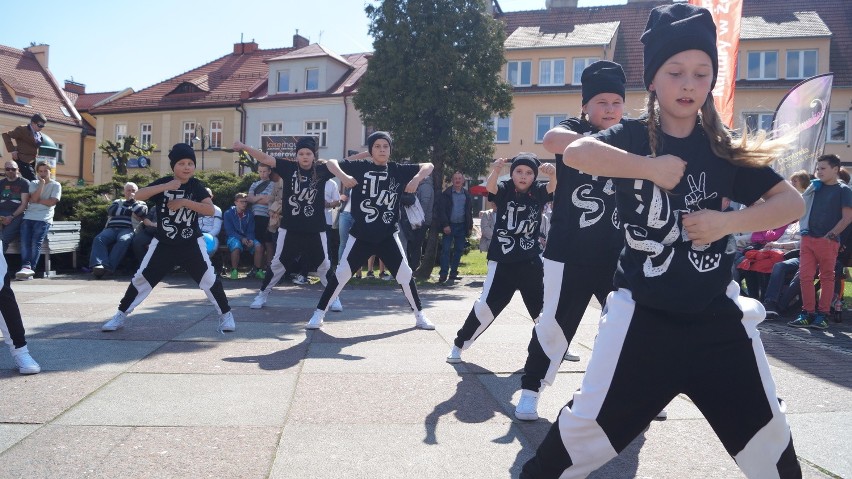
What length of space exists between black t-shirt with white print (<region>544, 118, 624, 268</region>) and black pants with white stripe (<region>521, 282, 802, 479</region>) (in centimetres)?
166

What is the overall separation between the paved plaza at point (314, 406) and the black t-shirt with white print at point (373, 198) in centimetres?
113

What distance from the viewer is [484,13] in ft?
52.5

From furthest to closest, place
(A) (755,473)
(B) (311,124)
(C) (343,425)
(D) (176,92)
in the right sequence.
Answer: (D) (176,92) < (B) (311,124) < (C) (343,425) < (A) (755,473)

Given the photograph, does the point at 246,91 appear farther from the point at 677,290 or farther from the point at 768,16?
the point at 677,290

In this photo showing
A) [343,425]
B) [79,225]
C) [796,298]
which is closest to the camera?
[343,425]

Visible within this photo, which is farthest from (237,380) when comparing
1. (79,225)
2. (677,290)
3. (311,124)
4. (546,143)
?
(311,124)

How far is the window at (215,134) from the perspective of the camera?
41903mm

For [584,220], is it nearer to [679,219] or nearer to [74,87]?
[679,219]

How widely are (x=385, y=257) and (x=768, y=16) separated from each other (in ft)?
120

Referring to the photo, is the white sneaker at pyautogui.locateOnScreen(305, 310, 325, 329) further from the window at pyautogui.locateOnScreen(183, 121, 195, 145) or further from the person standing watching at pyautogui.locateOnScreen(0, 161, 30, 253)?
the window at pyautogui.locateOnScreen(183, 121, 195, 145)

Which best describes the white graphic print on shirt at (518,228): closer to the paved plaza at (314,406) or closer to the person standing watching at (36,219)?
the paved plaza at (314,406)

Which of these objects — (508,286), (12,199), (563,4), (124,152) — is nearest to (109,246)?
(12,199)

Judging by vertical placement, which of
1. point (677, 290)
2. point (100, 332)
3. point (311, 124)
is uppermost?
point (311, 124)

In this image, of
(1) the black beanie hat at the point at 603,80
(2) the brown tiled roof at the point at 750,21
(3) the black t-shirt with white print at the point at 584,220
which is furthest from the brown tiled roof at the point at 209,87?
(3) the black t-shirt with white print at the point at 584,220
